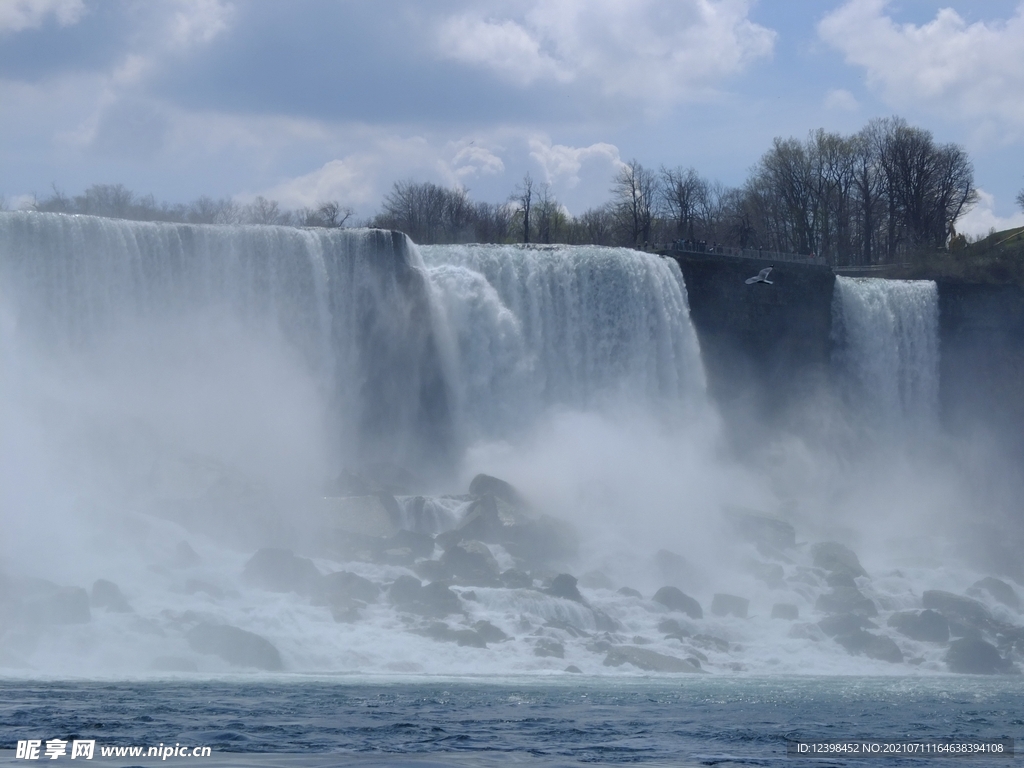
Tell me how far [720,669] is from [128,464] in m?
15.0

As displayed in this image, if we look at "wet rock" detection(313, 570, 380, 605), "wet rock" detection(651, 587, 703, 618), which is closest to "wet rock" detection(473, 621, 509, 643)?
"wet rock" detection(313, 570, 380, 605)

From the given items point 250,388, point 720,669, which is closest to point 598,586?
point 720,669

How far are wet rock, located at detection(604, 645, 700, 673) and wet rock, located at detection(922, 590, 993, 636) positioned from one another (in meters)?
7.85

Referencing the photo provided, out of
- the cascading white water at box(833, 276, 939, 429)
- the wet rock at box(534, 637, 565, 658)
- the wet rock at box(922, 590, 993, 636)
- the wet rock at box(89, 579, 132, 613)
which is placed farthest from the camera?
the cascading white water at box(833, 276, 939, 429)

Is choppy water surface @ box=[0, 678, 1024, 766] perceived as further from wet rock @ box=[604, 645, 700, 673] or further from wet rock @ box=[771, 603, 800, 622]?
wet rock @ box=[771, 603, 800, 622]

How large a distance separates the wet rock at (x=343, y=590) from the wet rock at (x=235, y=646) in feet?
9.55

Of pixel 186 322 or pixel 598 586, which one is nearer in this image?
pixel 598 586

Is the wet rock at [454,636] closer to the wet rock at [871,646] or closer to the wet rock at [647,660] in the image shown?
the wet rock at [647,660]

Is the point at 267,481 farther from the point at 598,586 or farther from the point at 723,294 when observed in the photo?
the point at 723,294

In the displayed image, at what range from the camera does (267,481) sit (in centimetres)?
3294

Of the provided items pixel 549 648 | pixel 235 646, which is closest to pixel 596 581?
pixel 549 648

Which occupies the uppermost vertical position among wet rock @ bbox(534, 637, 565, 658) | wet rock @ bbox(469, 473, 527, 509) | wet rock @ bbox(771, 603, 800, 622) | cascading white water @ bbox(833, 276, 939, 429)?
cascading white water @ bbox(833, 276, 939, 429)

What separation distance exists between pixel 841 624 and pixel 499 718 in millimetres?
13984

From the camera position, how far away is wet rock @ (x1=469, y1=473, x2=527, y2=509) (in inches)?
1300
